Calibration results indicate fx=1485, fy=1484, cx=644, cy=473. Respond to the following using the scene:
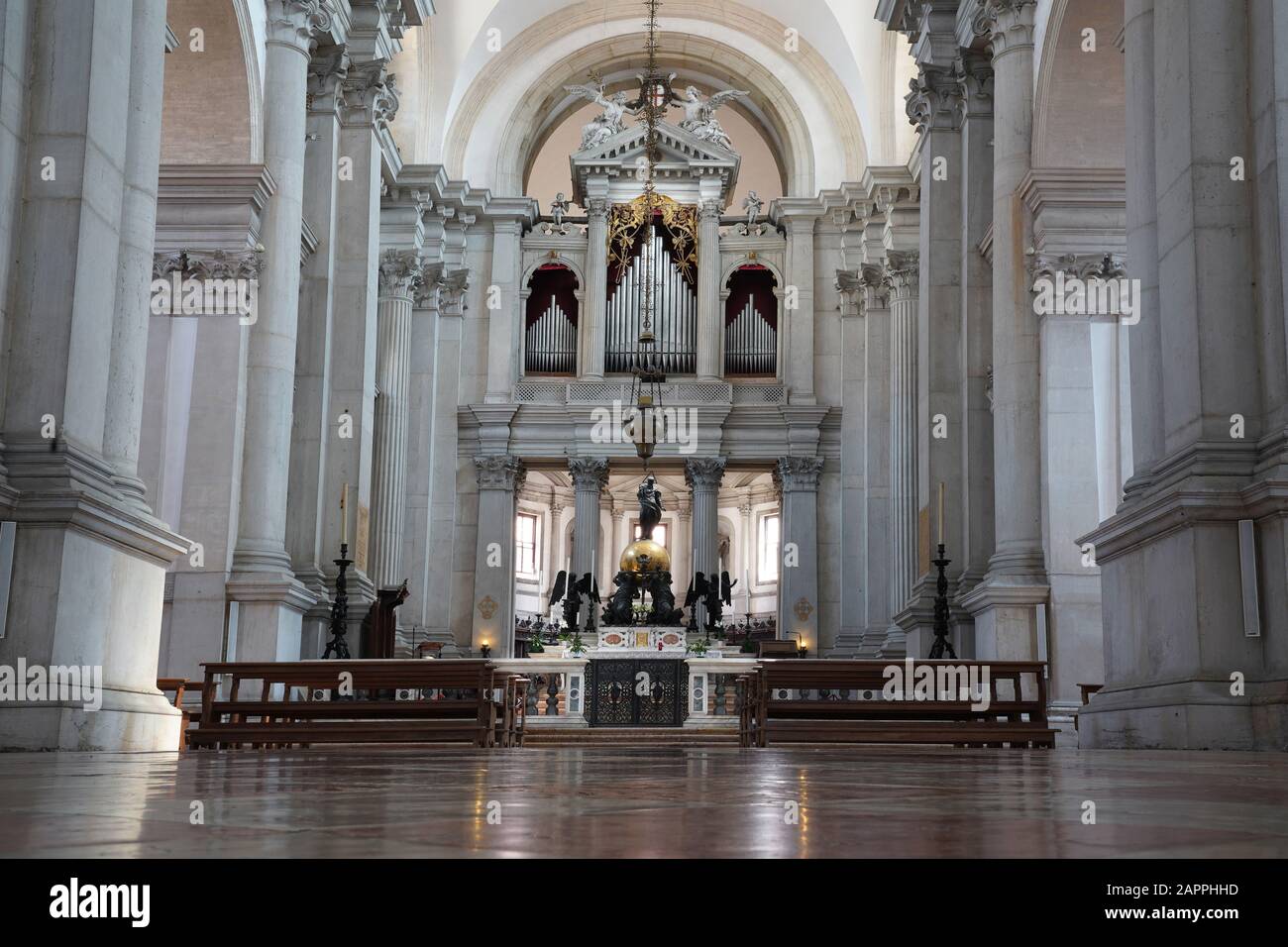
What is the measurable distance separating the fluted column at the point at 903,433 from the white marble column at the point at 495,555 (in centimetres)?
772

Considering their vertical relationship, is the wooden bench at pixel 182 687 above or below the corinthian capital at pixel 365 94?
below

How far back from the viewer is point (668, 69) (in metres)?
31.9

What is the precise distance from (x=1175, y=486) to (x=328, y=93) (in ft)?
A: 39.8

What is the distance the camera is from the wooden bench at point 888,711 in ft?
37.0

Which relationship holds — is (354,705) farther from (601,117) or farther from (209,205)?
(601,117)

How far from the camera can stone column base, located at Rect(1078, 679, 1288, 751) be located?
8633 mm

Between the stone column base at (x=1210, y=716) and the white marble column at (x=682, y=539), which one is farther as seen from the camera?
the white marble column at (x=682, y=539)

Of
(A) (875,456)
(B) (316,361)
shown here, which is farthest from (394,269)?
(A) (875,456)

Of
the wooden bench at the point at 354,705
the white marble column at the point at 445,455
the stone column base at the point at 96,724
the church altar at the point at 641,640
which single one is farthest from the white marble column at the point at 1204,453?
the white marble column at the point at 445,455

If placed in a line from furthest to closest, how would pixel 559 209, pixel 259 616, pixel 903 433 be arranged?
pixel 559 209, pixel 903 433, pixel 259 616

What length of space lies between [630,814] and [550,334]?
89.6 ft

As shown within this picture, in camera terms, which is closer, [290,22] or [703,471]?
[290,22]

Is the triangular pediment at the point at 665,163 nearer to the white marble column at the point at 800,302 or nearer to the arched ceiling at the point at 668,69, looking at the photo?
the arched ceiling at the point at 668,69
